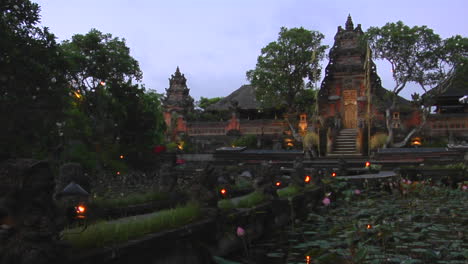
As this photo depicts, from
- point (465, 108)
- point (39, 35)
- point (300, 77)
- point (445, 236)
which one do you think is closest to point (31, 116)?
point (39, 35)

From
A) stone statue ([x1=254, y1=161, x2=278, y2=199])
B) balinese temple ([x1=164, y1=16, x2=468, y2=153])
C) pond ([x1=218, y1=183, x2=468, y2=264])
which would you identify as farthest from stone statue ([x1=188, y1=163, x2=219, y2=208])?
balinese temple ([x1=164, y1=16, x2=468, y2=153])

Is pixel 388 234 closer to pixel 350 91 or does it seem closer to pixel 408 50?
pixel 408 50

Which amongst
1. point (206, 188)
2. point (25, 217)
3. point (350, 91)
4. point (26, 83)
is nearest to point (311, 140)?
point (350, 91)

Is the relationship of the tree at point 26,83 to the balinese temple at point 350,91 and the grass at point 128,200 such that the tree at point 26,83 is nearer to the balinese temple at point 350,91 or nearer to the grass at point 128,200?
Answer: the grass at point 128,200

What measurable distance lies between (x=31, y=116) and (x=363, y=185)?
1181 cm

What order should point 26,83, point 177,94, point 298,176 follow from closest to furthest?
1. point 298,176
2. point 26,83
3. point 177,94

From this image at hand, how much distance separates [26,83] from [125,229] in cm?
1214

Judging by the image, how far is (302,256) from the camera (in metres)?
6.02

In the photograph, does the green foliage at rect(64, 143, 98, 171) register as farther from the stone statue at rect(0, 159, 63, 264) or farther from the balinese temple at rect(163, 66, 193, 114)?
the balinese temple at rect(163, 66, 193, 114)

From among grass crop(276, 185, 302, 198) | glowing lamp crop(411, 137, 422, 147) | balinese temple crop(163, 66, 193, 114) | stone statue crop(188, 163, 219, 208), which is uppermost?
balinese temple crop(163, 66, 193, 114)

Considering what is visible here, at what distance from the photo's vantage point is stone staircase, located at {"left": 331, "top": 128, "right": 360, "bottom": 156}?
3108 cm

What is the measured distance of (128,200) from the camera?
8.79 meters

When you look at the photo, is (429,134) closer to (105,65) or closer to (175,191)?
(105,65)

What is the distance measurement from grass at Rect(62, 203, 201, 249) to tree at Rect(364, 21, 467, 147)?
27364 mm
